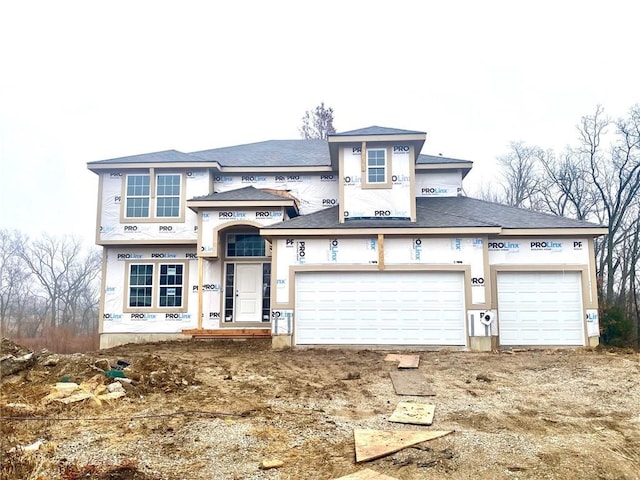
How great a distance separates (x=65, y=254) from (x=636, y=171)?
42136mm

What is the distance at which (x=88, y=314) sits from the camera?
35.9 meters

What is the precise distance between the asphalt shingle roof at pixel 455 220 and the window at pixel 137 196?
5.44 metres

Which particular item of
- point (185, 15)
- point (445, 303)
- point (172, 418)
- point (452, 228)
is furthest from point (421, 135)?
point (172, 418)

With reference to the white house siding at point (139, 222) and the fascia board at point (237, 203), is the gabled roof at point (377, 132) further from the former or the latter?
the white house siding at point (139, 222)

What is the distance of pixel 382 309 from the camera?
36.7 ft

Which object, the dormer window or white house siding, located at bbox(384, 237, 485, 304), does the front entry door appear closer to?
the dormer window

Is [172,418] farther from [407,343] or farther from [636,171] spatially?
[636,171]

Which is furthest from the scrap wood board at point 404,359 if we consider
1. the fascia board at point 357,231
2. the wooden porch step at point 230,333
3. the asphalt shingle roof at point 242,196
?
the asphalt shingle roof at point 242,196

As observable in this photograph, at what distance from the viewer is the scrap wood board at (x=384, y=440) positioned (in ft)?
14.4

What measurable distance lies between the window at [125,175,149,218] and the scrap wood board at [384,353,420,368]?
30.5 feet

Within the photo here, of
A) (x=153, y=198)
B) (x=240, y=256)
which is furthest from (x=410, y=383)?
(x=153, y=198)

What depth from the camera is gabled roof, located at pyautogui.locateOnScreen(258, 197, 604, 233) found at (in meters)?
11.5

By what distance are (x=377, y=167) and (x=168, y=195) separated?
23.1 ft

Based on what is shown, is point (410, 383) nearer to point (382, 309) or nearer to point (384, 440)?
point (384, 440)
